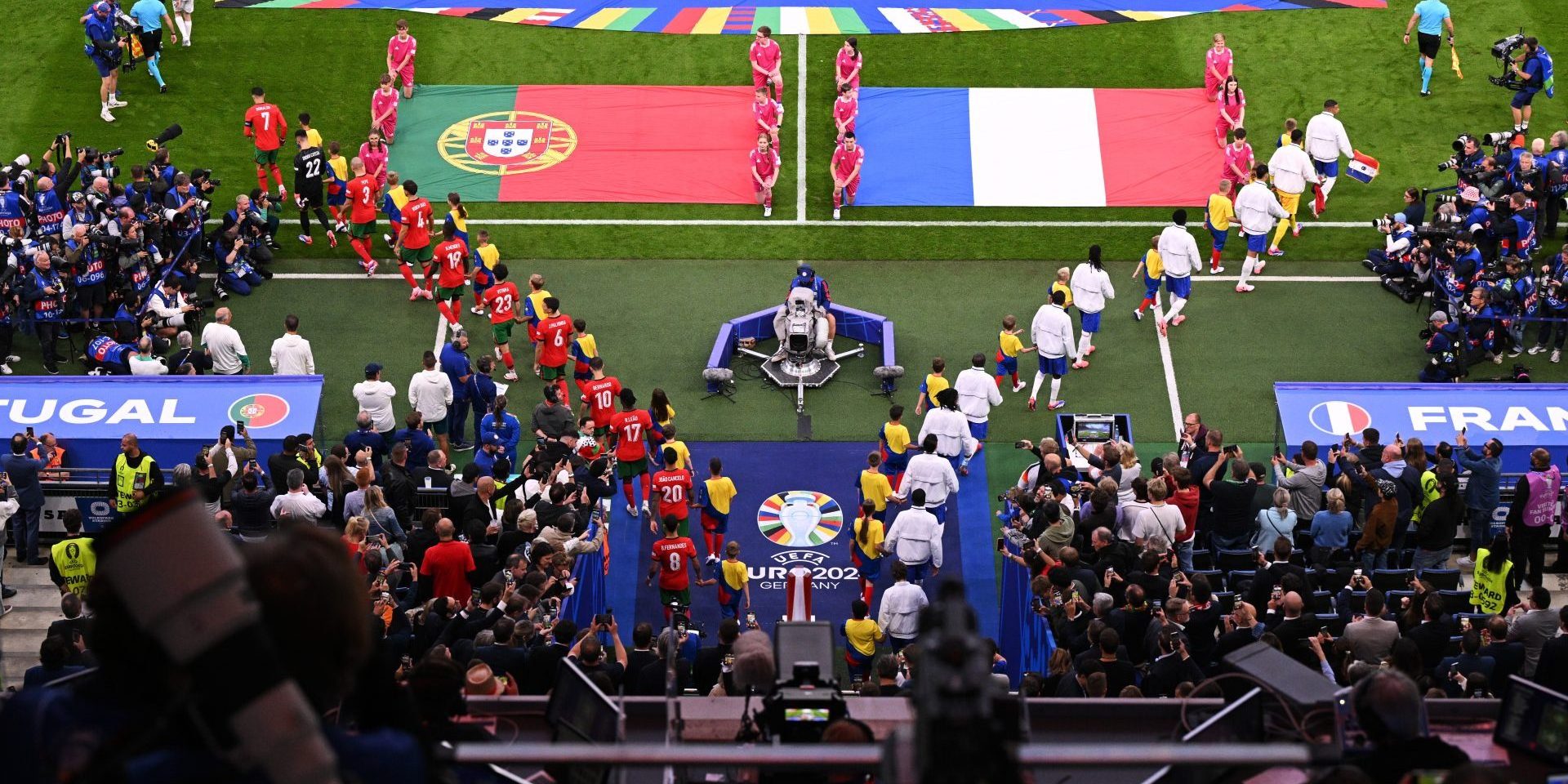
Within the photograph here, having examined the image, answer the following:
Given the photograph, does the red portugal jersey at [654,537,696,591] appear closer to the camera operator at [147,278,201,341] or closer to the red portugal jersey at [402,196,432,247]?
the camera operator at [147,278,201,341]

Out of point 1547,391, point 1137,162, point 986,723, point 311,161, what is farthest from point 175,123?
point 986,723

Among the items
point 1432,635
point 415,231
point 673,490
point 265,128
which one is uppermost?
point 265,128

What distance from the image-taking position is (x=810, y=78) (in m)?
25.6

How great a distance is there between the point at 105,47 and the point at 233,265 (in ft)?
16.9

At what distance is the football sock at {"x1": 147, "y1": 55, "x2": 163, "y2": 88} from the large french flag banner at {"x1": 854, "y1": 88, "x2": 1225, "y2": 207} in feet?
33.0

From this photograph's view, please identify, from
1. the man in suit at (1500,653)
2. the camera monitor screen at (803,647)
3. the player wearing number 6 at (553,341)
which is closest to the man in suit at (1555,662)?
the man in suit at (1500,653)

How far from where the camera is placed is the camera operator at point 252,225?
21.1 metres

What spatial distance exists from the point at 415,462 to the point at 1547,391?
427 inches

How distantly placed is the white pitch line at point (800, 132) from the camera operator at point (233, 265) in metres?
6.85

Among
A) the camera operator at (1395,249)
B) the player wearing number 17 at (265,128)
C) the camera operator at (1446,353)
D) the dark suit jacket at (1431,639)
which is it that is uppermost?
the player wearing number 17 at (265,128)

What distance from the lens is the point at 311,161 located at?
21375mm

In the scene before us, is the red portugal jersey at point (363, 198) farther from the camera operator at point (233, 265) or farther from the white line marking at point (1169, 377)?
the white line marking at point (1169, 377)

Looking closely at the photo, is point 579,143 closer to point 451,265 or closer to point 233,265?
point 233,265

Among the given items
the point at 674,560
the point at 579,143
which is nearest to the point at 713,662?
the point at 674,560
